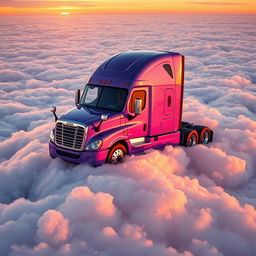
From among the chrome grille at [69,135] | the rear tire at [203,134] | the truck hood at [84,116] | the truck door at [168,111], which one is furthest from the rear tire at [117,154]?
the rear tire at [203,134]

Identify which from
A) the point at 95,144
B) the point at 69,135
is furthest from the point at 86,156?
the point at 69,135

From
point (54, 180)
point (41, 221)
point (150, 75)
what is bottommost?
point (54, 180)

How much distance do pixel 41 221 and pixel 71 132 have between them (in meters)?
3.89

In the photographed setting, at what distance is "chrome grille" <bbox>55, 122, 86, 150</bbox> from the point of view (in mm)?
12375

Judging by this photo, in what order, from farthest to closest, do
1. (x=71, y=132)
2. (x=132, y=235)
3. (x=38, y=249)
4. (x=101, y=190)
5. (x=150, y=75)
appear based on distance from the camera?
(x=150, y=75), (x=71, y=132), (x=101, y=190), (x=132, y=235), (x=38, y=249)

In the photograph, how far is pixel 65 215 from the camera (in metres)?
9.71

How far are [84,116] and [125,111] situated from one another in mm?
1380

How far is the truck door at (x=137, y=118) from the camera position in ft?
43.0

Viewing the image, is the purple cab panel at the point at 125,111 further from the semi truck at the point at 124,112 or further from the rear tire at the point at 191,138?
the rear tire at the point at 191,138

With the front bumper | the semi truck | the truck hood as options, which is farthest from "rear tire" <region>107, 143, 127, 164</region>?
the truck hood

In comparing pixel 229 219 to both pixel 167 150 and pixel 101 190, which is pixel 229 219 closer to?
pixel 101 190

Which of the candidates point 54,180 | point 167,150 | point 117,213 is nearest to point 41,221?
point 117,213

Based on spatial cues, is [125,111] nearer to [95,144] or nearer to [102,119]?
[102,119]

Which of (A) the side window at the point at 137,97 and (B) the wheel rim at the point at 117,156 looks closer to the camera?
(B) the wheel rim at the point at 117,156
